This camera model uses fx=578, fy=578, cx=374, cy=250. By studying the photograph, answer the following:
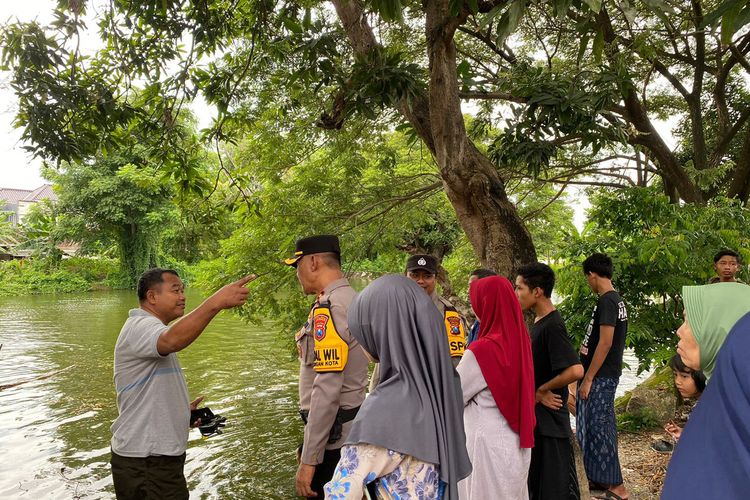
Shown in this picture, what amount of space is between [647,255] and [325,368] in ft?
9.95

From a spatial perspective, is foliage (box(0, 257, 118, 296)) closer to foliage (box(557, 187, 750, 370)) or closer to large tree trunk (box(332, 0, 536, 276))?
large tree trunk (box(332, 0, 536, 276))

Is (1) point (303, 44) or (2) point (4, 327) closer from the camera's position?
(1) point (303, 44)

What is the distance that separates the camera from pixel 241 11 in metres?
6.06

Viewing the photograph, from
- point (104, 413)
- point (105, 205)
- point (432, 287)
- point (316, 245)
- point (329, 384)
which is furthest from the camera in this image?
point (105, 205)

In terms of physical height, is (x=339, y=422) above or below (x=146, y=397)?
below

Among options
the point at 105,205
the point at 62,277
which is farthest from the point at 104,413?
the point at 62,277

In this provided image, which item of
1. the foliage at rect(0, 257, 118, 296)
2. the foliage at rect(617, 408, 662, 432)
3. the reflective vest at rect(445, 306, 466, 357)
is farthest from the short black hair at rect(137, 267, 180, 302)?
the foliage at rect(0, 257, 118, 296)

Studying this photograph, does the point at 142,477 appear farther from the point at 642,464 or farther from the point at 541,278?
the point at 642,464

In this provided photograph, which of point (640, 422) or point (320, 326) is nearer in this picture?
point (320, 326)

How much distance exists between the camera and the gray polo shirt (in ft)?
9.75

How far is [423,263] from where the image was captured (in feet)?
15.0

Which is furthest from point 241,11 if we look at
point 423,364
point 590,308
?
point 423,364

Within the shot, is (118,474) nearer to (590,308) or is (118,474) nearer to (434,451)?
(434,451)

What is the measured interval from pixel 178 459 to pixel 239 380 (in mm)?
9143
